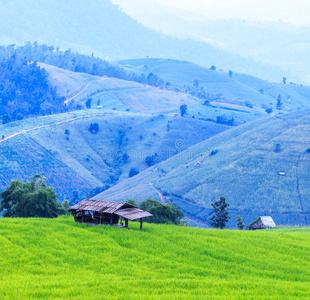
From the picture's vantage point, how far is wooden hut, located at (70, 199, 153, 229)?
39556 mm

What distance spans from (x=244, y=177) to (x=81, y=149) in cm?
7861

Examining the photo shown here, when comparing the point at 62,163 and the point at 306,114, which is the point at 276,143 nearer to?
the point at 306,114

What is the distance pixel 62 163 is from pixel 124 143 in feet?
137

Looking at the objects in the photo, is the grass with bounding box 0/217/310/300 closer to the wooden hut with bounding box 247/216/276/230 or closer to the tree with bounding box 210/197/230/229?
the tree with bounding box 210/197/230/229

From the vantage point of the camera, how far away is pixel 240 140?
14700 centimetres

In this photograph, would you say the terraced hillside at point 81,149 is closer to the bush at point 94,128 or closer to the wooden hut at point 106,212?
the bush at point 94,128

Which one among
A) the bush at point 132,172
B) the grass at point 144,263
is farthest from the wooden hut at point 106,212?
the bush at point 132,172

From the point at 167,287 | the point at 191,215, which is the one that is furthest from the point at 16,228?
the point at 191,215

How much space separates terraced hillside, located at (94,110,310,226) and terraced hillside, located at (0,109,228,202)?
72.2ft

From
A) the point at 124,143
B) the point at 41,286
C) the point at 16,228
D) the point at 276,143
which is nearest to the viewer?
the point at 41,286

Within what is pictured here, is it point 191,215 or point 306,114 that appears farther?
point 306,114

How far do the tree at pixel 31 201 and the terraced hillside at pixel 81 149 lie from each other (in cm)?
8041

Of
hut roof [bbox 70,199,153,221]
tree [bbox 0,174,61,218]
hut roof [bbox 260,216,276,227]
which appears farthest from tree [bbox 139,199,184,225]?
hut roof [bbox 260,216,276,227]

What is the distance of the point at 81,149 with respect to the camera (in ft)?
570
